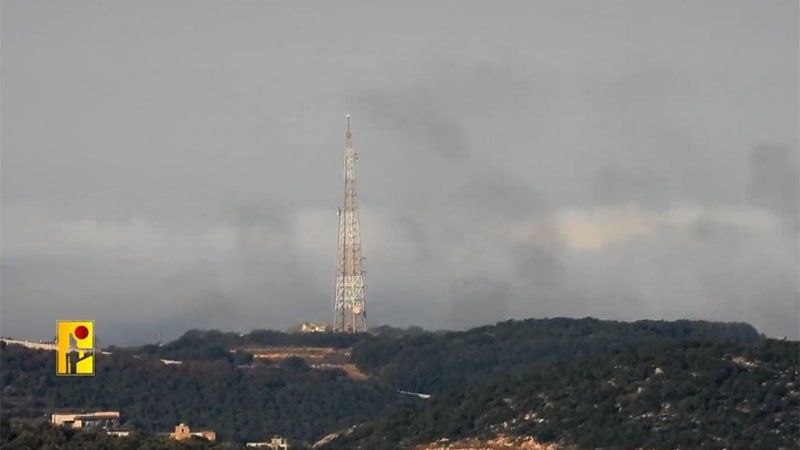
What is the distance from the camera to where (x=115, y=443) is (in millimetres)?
147750

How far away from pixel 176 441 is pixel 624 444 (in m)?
33.6

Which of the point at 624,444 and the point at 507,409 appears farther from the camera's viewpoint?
the point at 507,409

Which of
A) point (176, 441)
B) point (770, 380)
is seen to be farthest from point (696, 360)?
point (176, 441)

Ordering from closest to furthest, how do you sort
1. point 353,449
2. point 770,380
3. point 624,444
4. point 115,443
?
point 115,443 < point 624,444 < point 770,380 < point 353,449

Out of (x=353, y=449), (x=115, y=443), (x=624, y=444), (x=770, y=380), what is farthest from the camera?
(x=353, y=449)

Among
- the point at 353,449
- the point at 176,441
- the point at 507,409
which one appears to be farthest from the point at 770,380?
the point at 176,441

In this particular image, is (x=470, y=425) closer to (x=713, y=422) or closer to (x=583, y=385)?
(x=583, y=385)

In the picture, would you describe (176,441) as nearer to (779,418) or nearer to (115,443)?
(115,443)

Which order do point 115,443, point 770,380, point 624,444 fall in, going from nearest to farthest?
point 115,443 → point 624,444 → point 770,380

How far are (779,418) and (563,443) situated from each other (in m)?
15.7

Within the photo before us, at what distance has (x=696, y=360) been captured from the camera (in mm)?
191375

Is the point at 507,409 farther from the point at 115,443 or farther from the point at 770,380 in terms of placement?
the point at 115,443

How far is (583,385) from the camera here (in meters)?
190

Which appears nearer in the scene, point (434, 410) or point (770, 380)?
point (770, 380)
